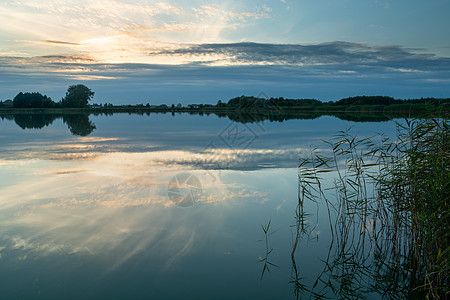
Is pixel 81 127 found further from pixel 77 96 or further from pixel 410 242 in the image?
pixel 77 96

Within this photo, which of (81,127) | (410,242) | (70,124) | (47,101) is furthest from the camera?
(47,101)

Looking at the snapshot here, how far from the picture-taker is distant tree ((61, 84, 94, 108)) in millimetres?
72000

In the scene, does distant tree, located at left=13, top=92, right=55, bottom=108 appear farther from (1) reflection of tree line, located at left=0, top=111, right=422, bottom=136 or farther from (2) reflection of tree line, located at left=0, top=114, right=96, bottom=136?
(2) reflection of tree line, located at left=0, top=114, right=96, bottom=136

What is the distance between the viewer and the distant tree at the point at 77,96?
72000mm

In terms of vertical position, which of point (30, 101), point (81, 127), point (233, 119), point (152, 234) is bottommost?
point (152, 234)

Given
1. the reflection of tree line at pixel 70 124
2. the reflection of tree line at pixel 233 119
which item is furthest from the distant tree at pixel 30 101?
the reflection of tree line at pixel 70 124

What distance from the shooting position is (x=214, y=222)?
599 centimetres

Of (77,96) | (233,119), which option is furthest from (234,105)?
(77,96)

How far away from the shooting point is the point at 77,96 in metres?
73.4

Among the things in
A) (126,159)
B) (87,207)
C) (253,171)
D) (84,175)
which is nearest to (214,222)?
(87,207)

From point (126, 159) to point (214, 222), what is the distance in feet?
23.9

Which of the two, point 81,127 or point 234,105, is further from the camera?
point 234,105

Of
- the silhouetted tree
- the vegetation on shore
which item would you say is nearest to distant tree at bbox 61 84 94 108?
the vegetation on shore

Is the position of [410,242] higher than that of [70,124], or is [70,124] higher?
[70,124]
